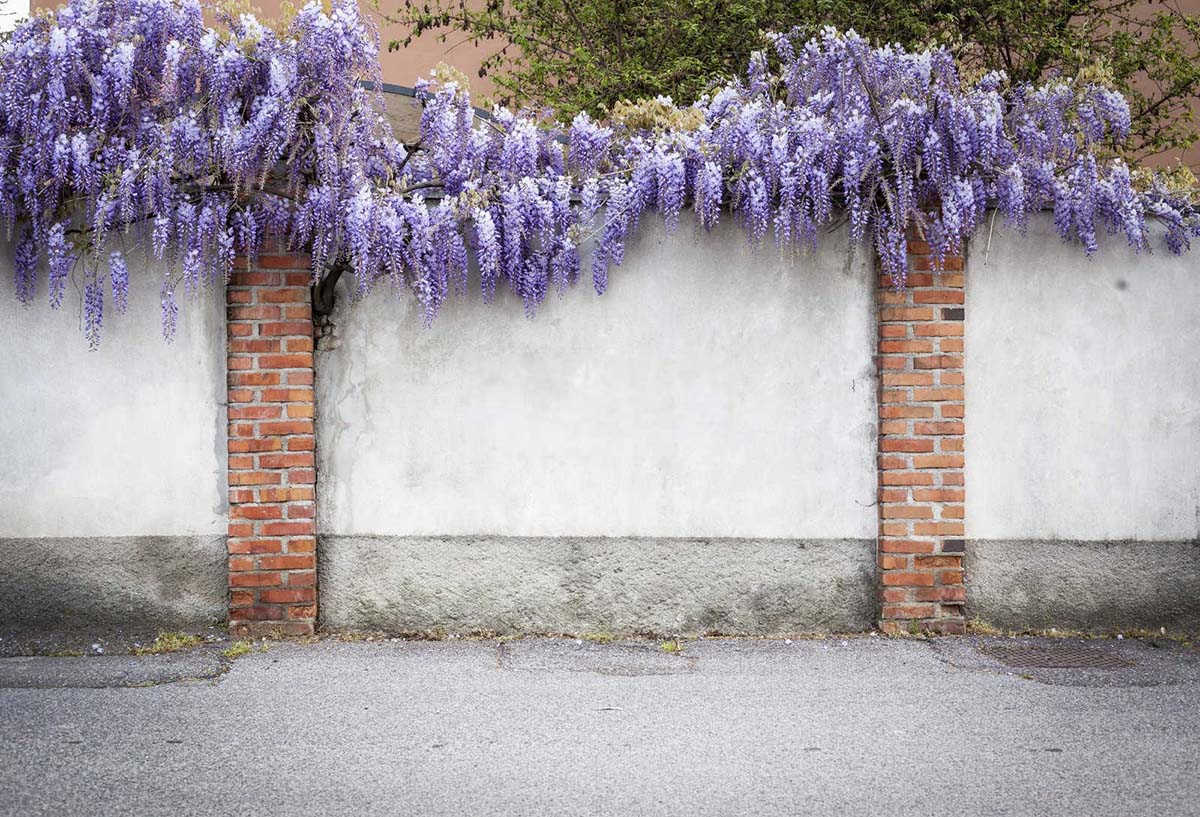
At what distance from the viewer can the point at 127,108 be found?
5.24m

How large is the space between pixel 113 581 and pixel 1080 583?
4.76 m

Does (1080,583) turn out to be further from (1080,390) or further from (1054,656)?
(1080,390)

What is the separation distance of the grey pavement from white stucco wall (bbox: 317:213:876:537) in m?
0.67

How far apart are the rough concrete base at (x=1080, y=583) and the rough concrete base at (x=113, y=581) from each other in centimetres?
377

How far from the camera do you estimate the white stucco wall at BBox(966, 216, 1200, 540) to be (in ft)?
18.8

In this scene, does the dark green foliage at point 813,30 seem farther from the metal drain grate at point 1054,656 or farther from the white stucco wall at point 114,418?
the white stucco wall at point 114,418

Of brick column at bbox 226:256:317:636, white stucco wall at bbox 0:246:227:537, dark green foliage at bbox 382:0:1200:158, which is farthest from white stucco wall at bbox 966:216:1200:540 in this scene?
dark green foliage at bbox 382:0:1200:158

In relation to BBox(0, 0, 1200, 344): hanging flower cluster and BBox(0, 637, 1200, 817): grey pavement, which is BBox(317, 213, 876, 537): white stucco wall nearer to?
BBox(0, 0, 1200, 344): hanging flower cluster

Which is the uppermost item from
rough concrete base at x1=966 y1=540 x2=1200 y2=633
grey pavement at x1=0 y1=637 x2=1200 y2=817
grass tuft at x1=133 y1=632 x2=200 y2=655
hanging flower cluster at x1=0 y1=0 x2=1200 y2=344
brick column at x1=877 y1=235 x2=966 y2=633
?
hanging flower cluster at x1=0 y1=0 x2=1200 y2=344

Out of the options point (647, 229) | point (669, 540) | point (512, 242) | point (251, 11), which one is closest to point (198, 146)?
point (251, 11)

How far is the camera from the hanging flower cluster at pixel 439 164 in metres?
5.19

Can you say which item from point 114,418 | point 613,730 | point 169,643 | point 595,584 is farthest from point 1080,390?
point 114,418

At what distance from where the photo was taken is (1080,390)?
5.75 meters

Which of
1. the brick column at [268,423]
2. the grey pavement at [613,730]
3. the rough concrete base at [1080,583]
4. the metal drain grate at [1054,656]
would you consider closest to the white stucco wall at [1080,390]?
the rough concrete base at [1080,583]
